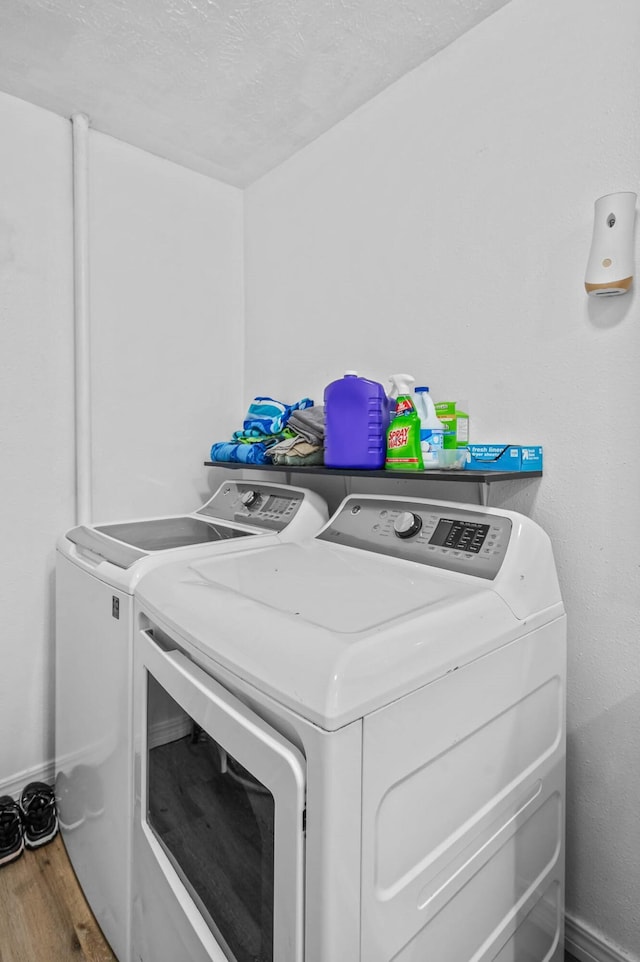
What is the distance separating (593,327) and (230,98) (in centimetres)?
153

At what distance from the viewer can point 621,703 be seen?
4.14 feet

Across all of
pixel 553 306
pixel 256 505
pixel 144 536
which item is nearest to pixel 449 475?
pixel 553 306

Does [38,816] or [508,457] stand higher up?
[508,457]

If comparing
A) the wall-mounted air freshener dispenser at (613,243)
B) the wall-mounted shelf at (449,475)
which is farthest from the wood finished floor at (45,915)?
the wall-mounted air freshener dispenser at (613,243)

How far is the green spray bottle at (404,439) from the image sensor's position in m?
1.42

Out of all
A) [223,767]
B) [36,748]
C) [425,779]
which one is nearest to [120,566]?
[223,767]

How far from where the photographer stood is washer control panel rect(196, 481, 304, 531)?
1.77 meters

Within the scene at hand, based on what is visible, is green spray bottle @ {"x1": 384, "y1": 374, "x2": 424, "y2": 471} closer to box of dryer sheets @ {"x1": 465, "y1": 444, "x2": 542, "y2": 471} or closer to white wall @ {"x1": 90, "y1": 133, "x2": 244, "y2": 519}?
box of dryer sheets @ {"x1": 465, "y1": 444, "x2": 542, "y2": 471}

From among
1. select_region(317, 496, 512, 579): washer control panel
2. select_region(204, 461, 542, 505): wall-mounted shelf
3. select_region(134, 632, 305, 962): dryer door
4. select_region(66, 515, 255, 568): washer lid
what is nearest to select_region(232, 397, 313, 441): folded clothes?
select_region(204, 461, 542, 505): wall-mounted shelf

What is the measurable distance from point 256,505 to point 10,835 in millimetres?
1390

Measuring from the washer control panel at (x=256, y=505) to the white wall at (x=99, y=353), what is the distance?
0.35 m

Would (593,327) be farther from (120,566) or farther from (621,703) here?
(120,566)

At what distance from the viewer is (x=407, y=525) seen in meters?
1.37

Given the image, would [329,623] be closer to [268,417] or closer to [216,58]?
[268,417]
